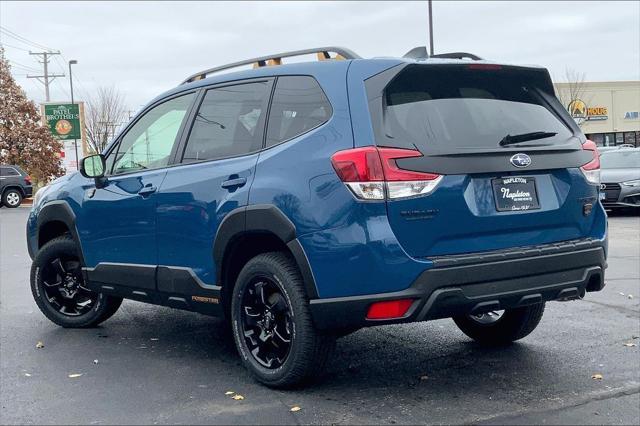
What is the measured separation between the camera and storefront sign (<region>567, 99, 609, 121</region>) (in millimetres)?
53506

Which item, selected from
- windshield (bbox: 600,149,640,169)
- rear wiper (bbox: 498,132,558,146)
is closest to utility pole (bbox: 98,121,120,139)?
windshield (bbox: 600,149,640,169)

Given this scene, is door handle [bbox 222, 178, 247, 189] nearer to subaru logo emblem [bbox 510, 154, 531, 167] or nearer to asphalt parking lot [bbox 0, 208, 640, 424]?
asphalt parking lot [bbox 0, 208, 640, 424]

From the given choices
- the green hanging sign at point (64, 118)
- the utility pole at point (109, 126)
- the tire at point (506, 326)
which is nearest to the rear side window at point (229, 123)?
the tire at point (506, 326)

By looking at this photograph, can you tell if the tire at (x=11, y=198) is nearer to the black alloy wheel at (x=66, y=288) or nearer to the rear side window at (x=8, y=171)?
the rear side window at (x=8, y=171)

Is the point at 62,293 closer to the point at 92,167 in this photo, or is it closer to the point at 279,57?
the point at 92,167

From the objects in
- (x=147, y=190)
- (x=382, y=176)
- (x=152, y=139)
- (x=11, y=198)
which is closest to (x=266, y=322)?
(x=382, y=176)

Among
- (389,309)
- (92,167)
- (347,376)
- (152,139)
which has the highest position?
(152,139)

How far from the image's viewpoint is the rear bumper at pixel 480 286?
12.5 ft

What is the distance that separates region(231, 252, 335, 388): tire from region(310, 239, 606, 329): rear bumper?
0.15m

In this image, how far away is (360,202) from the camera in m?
3.82

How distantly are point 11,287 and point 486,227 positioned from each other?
653 centimetres

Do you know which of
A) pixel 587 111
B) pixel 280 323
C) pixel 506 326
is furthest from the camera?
pixel 587 111

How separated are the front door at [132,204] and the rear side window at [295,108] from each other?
0.94m

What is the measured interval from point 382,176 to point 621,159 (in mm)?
14845
